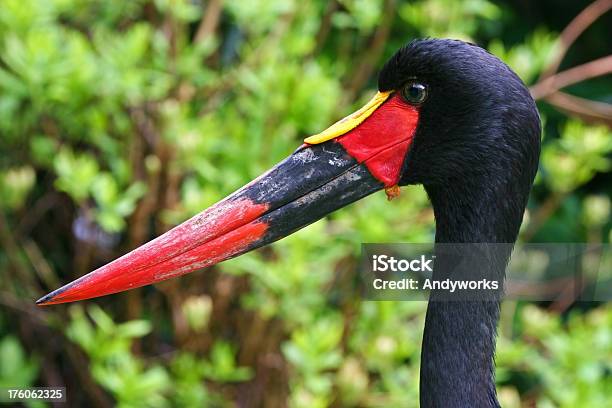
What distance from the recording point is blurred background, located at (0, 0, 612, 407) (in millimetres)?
2625

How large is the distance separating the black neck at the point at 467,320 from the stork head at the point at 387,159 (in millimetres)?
37

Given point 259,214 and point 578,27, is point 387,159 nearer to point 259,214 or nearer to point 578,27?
point 259,214

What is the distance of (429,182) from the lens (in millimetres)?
1853

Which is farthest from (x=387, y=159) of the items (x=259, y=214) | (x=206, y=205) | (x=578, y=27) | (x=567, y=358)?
(x=578, y=27)

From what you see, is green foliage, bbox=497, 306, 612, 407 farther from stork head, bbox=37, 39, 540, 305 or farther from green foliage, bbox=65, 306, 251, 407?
stork head, bbox=37, 39, 540, 305

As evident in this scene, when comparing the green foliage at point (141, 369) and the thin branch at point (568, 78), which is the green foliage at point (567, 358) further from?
the green foliage at point (141, 369)

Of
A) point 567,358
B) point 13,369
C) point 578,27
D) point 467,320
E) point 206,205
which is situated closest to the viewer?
A: point 467,320

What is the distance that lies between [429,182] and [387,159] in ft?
0.30

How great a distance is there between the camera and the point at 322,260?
2.73 m

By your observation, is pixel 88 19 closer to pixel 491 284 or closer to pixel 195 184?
pixel 195 184

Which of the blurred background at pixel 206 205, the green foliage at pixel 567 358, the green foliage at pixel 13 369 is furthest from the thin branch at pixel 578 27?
the green foliage at pixel 13 369

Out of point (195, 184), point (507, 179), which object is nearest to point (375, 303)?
point (195, 184)

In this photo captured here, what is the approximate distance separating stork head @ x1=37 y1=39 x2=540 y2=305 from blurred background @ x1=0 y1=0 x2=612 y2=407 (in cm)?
79

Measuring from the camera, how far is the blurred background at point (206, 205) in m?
2.62
